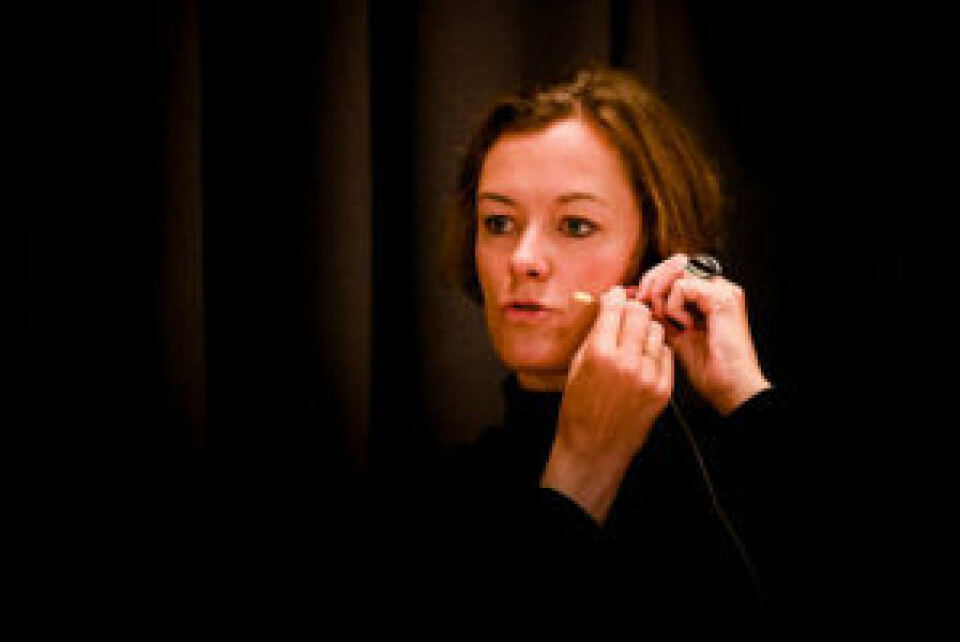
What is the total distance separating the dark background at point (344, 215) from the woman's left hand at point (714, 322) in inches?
13.8

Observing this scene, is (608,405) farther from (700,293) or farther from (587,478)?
(700,293)

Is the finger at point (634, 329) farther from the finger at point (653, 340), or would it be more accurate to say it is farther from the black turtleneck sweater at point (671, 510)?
the black turtleneck sweater at point (671, 510)

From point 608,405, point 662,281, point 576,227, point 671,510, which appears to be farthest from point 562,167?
point 671,510

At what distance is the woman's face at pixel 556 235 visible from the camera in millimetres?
787

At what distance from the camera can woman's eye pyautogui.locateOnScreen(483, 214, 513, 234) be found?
84 cm

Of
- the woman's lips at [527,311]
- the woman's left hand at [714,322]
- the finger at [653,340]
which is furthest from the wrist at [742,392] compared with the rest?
the woman's lips at [527,311]

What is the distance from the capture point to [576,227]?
80 cm

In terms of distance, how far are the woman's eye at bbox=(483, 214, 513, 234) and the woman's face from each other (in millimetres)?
14

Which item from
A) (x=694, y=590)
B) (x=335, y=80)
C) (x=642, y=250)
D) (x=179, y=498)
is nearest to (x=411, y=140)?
(x=335, y=80)


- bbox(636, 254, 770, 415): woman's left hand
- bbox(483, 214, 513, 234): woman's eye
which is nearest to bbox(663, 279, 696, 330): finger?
bbox(636, 254, 770, 415): woman's left hand

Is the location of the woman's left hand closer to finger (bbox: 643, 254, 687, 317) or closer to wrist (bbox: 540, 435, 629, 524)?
Result: finger (bbox: 643, 254, 687, 317)

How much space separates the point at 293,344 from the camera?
3.64 feet

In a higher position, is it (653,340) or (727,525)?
(653,340)

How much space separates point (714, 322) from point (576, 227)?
0.19 meters
